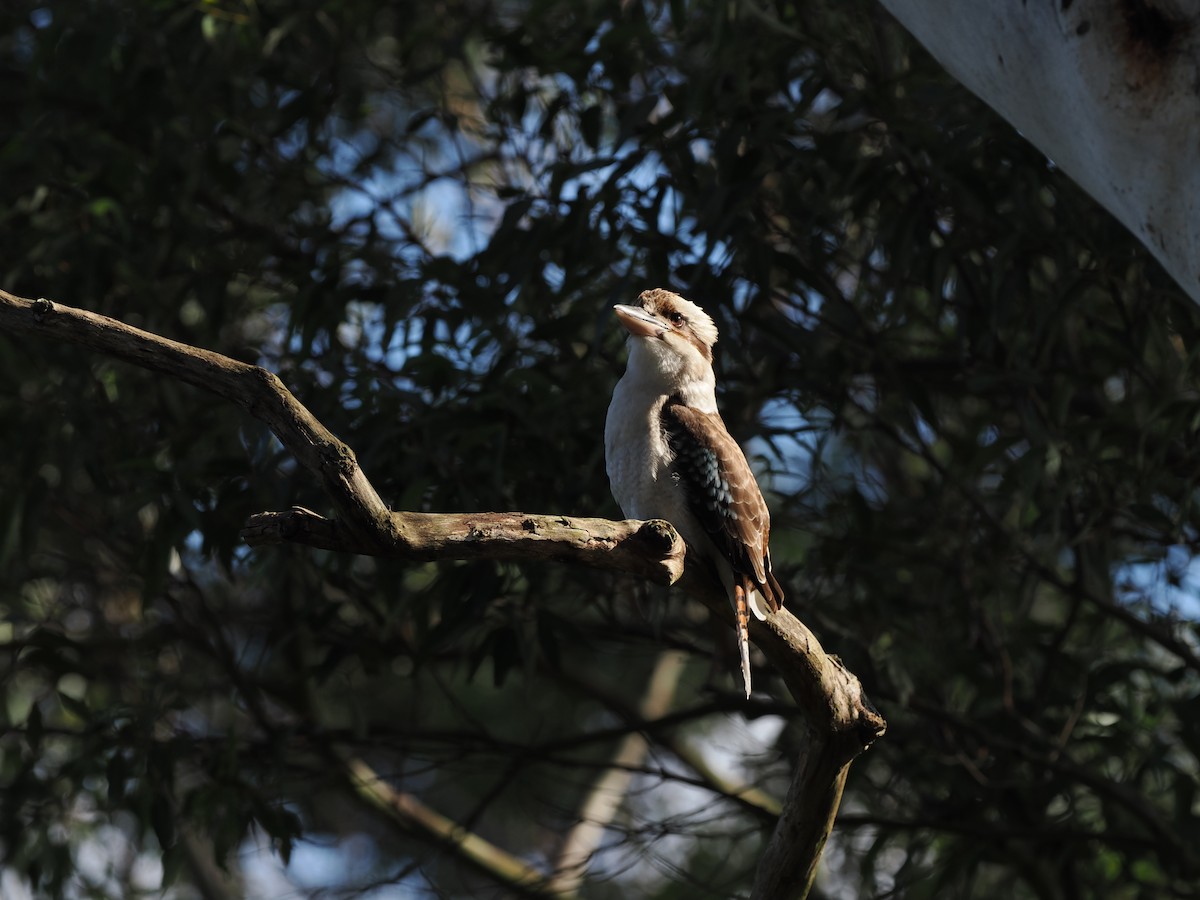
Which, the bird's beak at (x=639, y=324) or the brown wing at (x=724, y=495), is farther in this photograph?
the bird's beak at (x=639, y=324)

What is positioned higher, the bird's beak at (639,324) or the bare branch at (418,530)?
the bird's beak at (639,324)

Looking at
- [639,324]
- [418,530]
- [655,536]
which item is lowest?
[418,530]

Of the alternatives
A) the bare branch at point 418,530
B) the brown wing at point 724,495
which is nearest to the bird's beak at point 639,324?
the brown wing at point 724,495

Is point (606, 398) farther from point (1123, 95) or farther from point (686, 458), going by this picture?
point (1123, 95)


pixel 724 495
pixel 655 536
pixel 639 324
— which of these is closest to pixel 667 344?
pixel 639 324

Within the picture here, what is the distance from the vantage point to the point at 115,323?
5.47 ft

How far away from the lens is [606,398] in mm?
3523

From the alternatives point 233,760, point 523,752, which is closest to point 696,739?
point 523,752

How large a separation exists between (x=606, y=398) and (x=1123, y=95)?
73.6 inches

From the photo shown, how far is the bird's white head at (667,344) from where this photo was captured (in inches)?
104

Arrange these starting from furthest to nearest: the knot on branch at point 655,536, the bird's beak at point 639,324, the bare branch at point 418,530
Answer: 1. the bird's beak at point 639,324
2. the knot on branch at point 655,536
3. the bare branch at point 418,530

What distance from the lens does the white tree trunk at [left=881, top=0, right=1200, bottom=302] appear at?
5.85ft

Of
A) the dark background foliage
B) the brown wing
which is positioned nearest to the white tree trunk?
the brown wing

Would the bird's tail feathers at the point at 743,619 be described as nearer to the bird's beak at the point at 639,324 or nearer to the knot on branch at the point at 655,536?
the knot on branch at the point at 655,536
